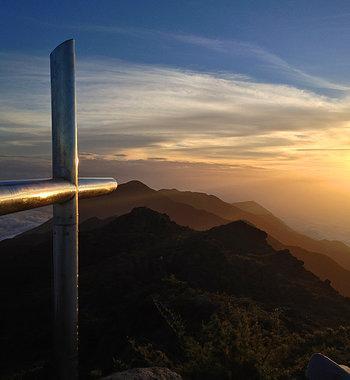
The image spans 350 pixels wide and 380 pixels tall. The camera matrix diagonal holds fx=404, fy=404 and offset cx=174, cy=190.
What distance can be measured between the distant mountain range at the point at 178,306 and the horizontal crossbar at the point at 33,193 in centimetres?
253

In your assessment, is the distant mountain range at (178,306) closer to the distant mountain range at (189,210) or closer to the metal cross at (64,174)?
the metal cross at (64,174)

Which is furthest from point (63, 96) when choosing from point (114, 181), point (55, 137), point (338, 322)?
point (338, 322)

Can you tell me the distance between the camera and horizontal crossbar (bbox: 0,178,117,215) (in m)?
1.26

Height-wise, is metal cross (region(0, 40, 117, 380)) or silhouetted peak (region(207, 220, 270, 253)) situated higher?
metal cross (region(0, 40, 117, 380))

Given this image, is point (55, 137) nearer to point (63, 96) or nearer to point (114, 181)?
point (63, 96)

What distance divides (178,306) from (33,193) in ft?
31.2

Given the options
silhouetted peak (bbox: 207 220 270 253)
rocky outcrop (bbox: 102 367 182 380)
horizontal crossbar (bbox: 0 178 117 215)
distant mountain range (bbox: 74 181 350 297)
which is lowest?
distant mountain range (bbox: 74 181 350 297)

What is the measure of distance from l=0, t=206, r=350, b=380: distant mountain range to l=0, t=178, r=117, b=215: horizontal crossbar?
99.6 inches

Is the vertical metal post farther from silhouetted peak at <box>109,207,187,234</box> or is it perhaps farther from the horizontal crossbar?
silhouetted peak at <box>109,207,187,234</box>

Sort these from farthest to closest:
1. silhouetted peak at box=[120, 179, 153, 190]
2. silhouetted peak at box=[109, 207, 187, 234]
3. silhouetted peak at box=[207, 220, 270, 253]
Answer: silhouetted peak at box=[120, 179, 153, 190] < silhouetted peak at box=[109, 207, 187, 234] < silhouetted peak at box=[207, 220, 270, 253]

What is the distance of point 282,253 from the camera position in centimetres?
2438

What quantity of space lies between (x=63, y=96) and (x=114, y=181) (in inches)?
30.4

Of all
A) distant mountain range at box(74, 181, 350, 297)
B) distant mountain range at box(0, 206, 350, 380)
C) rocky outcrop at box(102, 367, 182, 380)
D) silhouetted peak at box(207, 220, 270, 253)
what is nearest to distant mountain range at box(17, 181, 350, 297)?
distant mountain range at box(74, 181, 350, 297)

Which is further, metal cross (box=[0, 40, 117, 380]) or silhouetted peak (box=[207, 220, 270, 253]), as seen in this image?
silhouetted peak (box=[207, 220, 270, 253])
